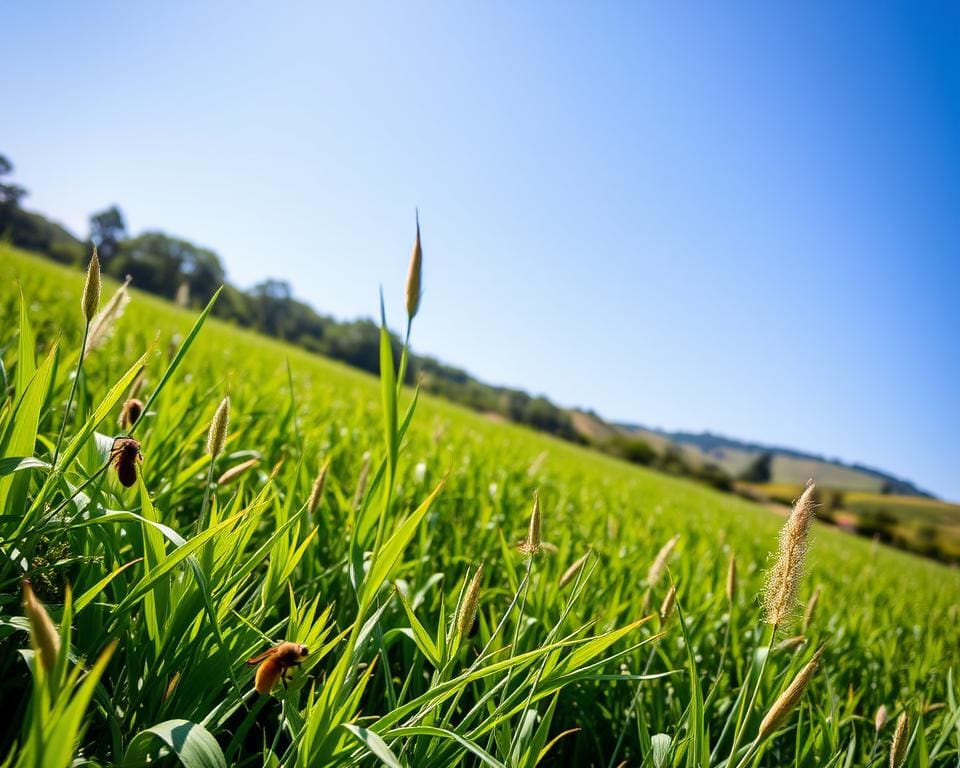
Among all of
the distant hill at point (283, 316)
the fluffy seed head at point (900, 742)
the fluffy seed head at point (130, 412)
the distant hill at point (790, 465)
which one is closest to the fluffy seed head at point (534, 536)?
the fluffy seed head at point (900, 742)

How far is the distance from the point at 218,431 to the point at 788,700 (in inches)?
38.2

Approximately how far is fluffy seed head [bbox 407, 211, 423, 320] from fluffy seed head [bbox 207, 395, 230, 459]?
18.6 inches

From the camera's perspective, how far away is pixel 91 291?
2.43ft

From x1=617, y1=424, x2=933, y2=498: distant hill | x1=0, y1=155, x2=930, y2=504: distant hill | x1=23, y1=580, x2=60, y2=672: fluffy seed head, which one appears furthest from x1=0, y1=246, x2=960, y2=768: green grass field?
x1=617, y1=424, x2=933, y2=498: distant hill

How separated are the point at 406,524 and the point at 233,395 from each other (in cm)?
261

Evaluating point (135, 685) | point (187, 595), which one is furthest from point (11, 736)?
point (187, 595)

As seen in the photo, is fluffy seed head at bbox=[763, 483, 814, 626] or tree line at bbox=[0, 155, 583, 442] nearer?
fluffy seed head at bbox=[763, 483, 814, 626]

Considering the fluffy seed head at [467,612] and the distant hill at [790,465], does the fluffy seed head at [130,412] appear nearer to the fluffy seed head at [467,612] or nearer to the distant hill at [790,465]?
the fluffy seed head at [467,612]

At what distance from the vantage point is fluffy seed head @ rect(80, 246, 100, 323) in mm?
734

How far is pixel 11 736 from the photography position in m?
0.77

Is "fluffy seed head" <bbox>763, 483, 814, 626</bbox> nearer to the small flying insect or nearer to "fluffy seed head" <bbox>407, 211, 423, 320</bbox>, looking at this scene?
"fluffy seed head" <bbox>407, 211, 423, 320</bbox>

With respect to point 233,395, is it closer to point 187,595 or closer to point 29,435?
point 29,435

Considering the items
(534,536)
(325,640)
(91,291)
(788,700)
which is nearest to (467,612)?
(534,536)

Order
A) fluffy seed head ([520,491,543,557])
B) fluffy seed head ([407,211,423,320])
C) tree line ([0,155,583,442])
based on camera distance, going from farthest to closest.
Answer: tree line ([0,155,583,442]) → fluffy seed head ([520,491,543,557]) → fluffy seed head ([407,211,423,320])
